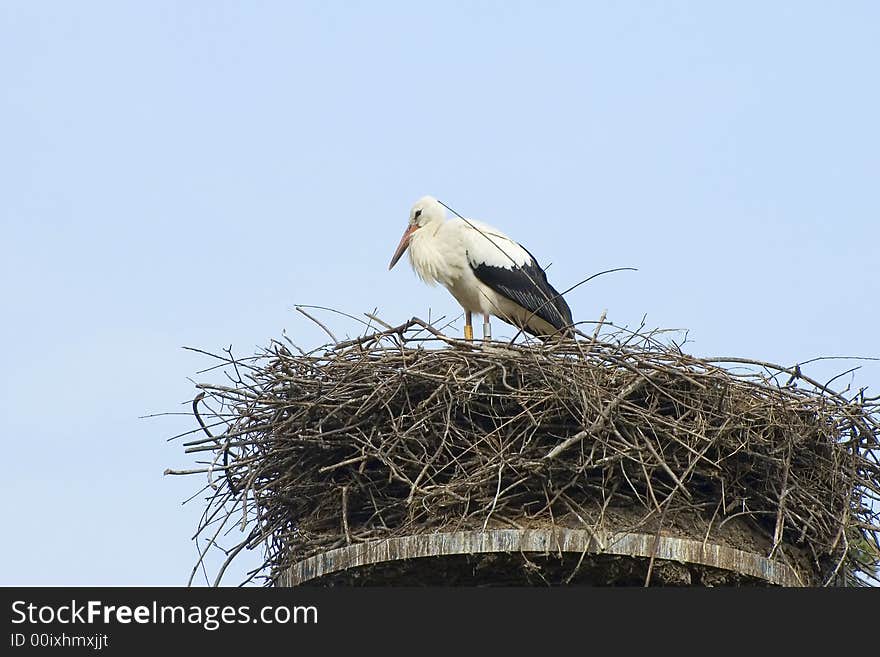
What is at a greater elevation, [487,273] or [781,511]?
[487,273]

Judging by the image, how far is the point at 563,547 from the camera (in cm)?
729

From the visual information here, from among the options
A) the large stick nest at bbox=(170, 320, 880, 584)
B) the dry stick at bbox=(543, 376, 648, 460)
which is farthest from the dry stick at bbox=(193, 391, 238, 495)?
the dry stick at bbox=(543, 376, 648, 460)

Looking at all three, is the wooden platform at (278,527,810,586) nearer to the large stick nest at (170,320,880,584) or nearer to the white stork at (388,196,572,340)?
the large stick nest at (170,320,880,584)

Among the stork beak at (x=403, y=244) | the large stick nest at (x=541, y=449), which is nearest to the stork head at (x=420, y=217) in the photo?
the stork beak at (x=403, y=244)

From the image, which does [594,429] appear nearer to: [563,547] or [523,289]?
[563,547]

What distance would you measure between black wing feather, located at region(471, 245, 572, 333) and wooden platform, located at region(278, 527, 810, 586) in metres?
3.00

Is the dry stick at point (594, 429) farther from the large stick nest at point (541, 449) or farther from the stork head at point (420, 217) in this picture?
the stork head at point (420, 217)

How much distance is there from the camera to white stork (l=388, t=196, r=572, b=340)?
33.7ft

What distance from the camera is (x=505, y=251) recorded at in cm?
1030

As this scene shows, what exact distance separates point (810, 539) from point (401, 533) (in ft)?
6.78

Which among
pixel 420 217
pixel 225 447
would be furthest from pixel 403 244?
pixel 225 447

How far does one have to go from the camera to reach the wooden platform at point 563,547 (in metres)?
7.29

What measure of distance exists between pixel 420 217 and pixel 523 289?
3.24 feet

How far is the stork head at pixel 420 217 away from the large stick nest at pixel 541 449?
8.38 feet
